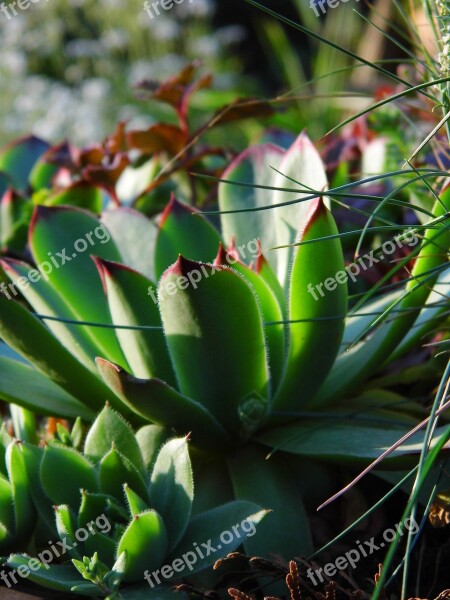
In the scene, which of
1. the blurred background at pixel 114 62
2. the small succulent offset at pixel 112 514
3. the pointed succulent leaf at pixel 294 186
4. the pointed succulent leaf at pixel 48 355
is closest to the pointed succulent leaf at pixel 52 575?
the small succulent offset at pixel 112 514

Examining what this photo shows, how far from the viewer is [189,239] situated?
144 cm

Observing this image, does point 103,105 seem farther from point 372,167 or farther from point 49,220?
point 49,220

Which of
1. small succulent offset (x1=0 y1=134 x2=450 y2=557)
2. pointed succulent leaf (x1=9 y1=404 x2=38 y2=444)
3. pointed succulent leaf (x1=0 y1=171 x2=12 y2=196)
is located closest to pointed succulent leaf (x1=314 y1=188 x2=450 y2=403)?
small succulent offset (x1=0 y1=134 x2=450 y2=557)

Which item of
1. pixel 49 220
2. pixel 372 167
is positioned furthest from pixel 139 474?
pixel 372 167

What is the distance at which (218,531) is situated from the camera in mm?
1107

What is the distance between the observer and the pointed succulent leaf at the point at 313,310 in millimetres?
1191

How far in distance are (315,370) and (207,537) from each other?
0.34 metres

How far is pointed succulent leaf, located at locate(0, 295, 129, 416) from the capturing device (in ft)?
4.10

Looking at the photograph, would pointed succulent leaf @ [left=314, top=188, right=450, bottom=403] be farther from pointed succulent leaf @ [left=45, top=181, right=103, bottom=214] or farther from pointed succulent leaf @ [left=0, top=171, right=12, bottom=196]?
pointed succulent leaf @ [left=0, top=171, right=12, bottom=196]

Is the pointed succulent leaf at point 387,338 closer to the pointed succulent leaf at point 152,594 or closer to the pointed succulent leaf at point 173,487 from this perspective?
the pointed succulent leaf at point 173,487

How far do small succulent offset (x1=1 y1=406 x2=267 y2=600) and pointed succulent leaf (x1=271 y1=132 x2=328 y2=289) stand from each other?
1.52 feet

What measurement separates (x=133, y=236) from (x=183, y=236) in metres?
0.20

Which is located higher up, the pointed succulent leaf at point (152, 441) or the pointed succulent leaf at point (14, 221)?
the pointed succulent leaf at point (14, 221)

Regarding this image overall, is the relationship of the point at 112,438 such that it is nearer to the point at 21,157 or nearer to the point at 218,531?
the point at 218,531
